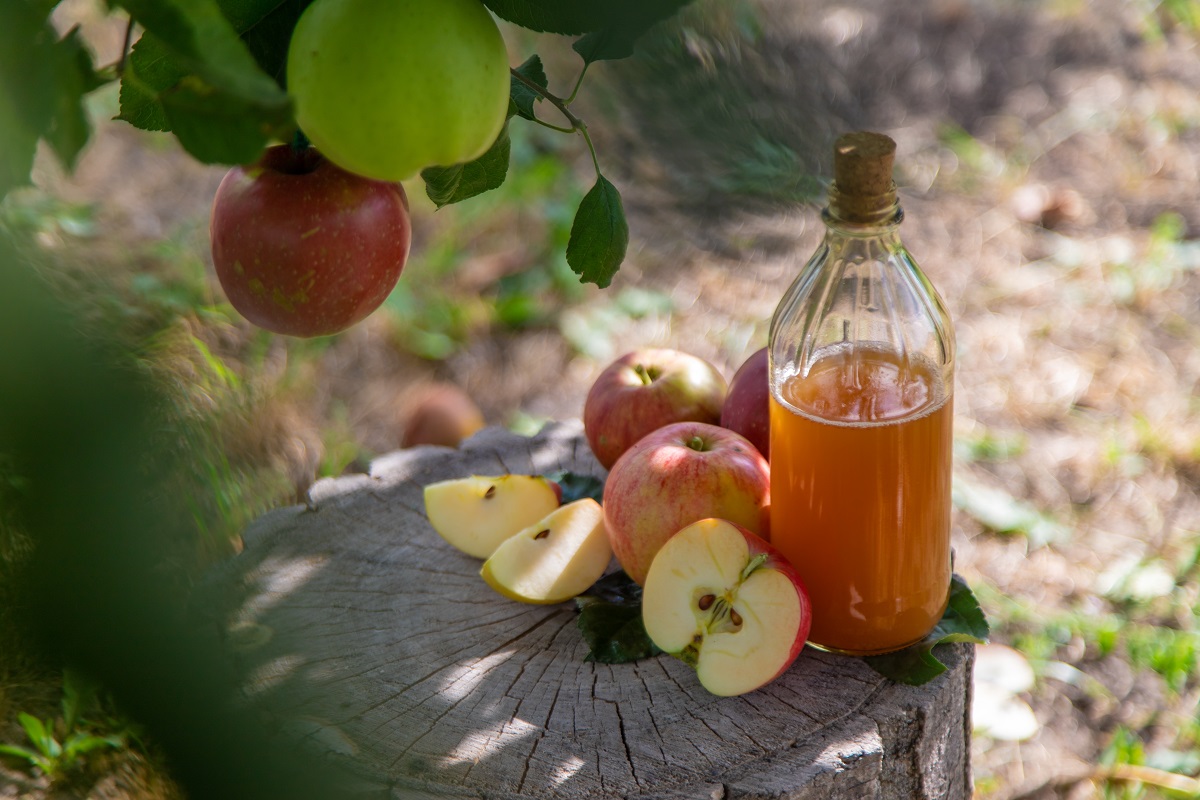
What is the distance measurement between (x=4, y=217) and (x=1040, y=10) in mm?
4493

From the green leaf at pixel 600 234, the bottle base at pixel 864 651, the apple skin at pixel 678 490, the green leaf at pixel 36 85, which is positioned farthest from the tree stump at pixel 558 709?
the green leaf at pixel 36 85

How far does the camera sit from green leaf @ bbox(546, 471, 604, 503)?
4.87 ft

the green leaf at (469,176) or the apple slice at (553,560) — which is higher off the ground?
A: the green leaf at (469,176)

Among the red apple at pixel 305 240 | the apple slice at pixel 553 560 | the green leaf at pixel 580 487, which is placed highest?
the red apple at pixel 305 240

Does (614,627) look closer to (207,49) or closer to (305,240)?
(305,240)

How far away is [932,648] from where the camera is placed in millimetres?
1215

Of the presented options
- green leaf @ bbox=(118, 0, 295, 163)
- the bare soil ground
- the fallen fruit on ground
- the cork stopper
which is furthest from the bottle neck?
the fallen fruit on ground

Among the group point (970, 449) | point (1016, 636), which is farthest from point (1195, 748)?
point (970, 449)

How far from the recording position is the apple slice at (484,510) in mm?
1389

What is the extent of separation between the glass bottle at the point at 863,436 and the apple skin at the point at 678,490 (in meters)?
0.05

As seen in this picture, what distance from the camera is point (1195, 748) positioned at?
1850mm

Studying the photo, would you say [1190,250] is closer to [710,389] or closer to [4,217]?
[710,389]

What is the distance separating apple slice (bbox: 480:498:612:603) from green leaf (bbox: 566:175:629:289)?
1.85 ft

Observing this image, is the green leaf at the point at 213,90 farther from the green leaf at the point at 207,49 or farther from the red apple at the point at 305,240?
the red apple at the point at 305,240
